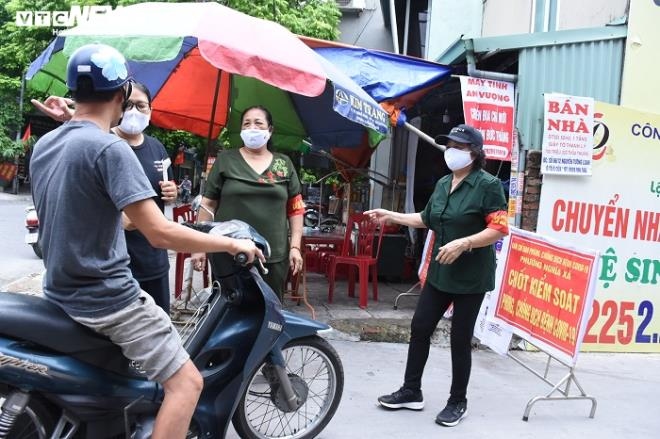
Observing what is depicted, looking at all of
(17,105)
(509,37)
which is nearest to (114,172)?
(509,37)

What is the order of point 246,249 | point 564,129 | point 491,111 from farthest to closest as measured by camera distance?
point 491,111 → point 564,129 → point 246,249

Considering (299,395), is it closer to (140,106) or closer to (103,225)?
(103,225)

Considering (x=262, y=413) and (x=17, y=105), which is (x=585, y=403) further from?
(x=17, y=105)

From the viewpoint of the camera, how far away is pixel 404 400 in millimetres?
4070

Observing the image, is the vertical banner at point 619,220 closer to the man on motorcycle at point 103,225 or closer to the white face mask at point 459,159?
the white face mask at point 459,159

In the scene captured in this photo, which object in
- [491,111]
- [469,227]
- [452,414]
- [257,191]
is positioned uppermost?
[491,111]

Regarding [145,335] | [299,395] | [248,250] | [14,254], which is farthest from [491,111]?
[14,254]

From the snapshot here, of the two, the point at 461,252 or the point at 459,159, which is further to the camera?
the point at 459,159

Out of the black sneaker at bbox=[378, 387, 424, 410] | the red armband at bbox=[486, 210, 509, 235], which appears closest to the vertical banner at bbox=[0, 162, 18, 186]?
the black sneaker at bbox=[378, 387, 424, 410]

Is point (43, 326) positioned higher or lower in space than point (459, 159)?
lower

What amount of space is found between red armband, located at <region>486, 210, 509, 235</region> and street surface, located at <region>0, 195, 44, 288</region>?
5.91 m

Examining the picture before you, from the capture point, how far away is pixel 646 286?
597cm

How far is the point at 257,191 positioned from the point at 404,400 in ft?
5.42

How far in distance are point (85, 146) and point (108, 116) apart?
0.20 m
